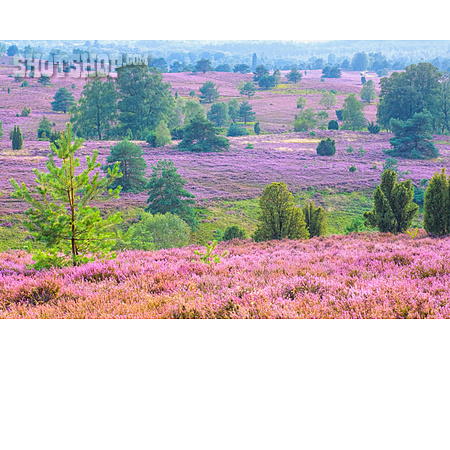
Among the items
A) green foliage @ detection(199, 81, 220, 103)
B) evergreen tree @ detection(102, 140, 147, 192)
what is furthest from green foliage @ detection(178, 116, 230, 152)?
green foliage @ detection(199, 81, 220, 103)

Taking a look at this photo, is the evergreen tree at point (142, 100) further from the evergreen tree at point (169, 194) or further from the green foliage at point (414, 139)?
the green foliage at point (414, 139)

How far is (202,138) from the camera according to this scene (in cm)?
1534

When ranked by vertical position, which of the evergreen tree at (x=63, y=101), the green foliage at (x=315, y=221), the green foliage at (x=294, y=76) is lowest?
the green foliage at (x=315, y=221)

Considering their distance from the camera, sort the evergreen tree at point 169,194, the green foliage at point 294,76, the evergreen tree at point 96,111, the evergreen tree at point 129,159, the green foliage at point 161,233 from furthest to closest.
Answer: the green foliage at point 294,76 < the evergreen tree at point 169,194 < the evergreen tree at point 96,111 < the evergreen tree at point 129,159 < the green foliage at point 161,233

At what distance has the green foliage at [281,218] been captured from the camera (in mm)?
11227

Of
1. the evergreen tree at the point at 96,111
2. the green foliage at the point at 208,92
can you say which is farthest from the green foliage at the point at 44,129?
the green foliage at the point at 208,92

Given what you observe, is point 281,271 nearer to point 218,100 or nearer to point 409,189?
point 409,189

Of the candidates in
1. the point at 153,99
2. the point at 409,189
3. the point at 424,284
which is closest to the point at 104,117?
the point at 153,99

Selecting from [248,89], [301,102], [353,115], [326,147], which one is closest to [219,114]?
[248,89]

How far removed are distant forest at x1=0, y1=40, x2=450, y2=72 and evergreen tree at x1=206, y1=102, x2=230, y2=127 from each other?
70.7 inches

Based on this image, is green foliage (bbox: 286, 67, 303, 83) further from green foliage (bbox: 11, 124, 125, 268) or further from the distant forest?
green foliage (bbox: 11, 124, 125, 268)

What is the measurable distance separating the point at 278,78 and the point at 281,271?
45.9 ft

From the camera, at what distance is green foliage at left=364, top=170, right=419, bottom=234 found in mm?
10516

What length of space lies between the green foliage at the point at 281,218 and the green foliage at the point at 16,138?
8.24m
